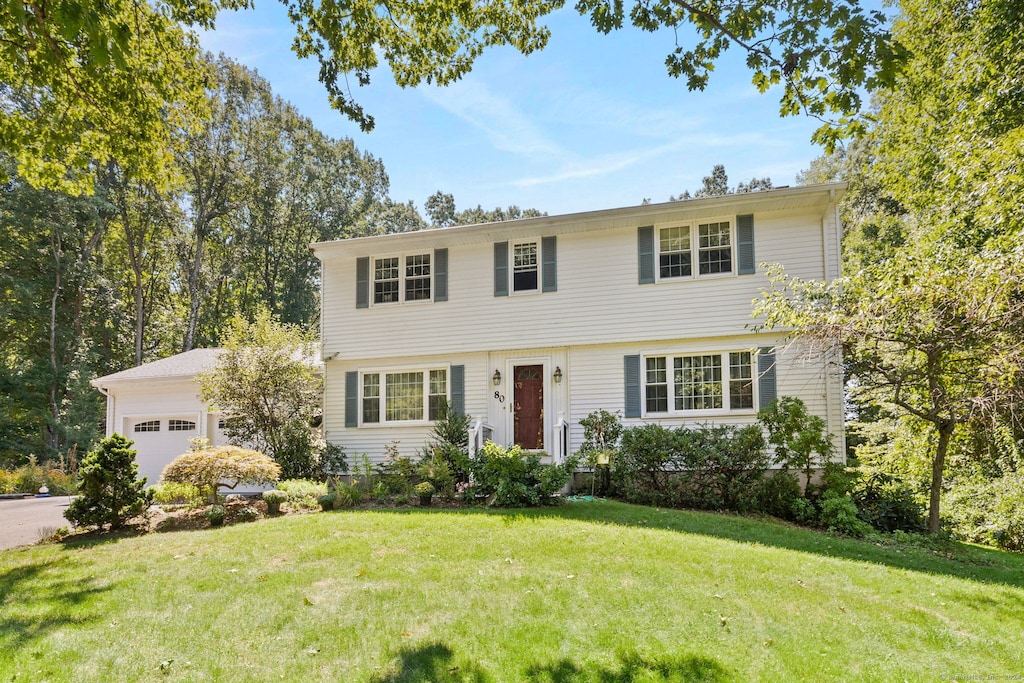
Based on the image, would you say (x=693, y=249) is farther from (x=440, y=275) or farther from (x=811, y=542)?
(x=811, y=542)

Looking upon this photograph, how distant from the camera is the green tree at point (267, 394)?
43.1ft

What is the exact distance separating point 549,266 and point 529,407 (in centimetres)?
303

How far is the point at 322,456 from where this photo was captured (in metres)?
13.9

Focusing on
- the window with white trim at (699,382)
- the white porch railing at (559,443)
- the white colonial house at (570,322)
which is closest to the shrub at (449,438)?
the white colonial house at (570,322)

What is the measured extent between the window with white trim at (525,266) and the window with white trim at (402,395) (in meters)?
2.55

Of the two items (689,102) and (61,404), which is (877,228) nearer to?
(689,102)

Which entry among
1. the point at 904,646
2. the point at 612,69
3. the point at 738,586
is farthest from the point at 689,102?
the point at 904,646

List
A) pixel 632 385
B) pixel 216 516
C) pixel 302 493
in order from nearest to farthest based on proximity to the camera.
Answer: pixel 216 516
pixel 302 493
pixel 632 385

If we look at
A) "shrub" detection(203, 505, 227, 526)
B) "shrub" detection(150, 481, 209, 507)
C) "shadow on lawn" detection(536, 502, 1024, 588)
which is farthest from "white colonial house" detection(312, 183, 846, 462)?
"shrub" detection(203, 505, 227, 526)

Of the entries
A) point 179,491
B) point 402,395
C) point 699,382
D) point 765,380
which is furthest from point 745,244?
point 179,491

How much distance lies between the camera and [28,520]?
1071cm

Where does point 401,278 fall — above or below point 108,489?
above

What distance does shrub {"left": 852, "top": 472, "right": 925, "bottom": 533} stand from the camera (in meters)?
9.97

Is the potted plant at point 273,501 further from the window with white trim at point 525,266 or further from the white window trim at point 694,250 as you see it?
the white window trim at point 694,250
